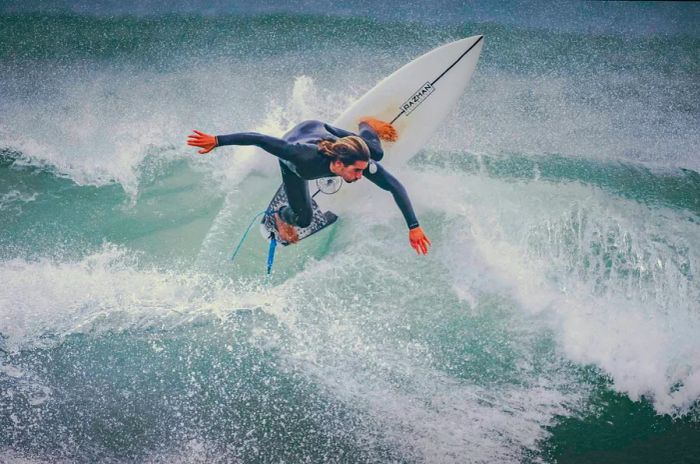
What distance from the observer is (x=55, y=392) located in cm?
366

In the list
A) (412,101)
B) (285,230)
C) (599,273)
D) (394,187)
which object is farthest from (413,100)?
(599,273)

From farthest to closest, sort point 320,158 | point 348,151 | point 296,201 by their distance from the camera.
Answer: point 296,201 → point 320,158 → point 348,151

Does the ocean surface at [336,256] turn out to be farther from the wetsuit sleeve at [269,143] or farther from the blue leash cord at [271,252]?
the wetsuit sleeve at [269,143]

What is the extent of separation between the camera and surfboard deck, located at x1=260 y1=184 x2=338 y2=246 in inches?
154

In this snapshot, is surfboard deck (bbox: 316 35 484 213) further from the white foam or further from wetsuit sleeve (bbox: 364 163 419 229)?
wetsuit sleeve (bbox: 364 163 419 229)

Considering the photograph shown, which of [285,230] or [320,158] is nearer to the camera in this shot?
[320,158]

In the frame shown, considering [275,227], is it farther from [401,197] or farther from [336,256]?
[401,197]

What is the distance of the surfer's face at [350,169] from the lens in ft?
10.5

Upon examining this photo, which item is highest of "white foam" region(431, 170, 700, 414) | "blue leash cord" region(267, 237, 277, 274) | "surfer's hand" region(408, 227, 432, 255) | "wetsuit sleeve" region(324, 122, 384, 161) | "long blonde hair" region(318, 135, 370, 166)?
"long blonde hair" region(318, 135, 370, 166)

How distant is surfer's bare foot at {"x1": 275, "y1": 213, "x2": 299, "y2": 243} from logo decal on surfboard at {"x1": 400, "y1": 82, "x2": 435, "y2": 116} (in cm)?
118

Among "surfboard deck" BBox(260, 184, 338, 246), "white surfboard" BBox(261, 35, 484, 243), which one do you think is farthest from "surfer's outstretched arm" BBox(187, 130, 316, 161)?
"white surfboard" BBox(261, 35, 484, 243)

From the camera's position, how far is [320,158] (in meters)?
3.29

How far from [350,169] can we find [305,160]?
260mm

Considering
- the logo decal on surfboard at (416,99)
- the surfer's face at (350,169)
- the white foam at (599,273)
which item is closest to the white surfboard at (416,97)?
the logo decal on surfboard at (416,99)
